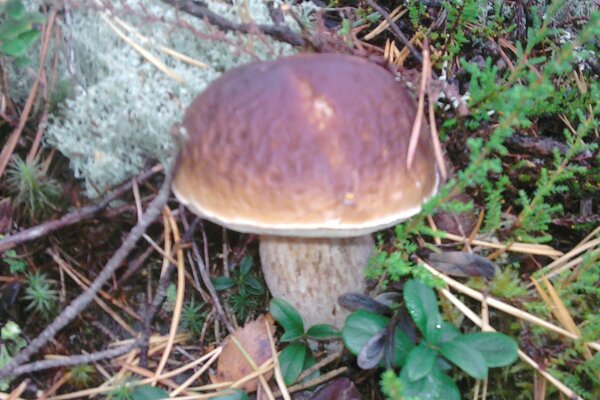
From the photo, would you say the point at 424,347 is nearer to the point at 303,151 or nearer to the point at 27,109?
the point at 303,151

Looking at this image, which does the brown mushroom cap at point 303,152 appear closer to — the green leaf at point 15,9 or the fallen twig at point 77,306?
the fallen twig at point 77,306

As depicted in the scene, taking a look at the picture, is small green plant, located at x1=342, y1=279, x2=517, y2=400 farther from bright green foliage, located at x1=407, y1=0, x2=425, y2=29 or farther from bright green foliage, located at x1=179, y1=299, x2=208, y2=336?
bright green foliage, located at x1=407, y1=0, x2=425, y2=29

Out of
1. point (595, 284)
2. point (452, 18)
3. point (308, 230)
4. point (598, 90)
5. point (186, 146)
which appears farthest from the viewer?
point (452, 18)

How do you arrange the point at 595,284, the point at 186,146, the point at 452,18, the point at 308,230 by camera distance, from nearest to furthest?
the point at 308,230 < the point at 186,146 < the point at 595,284 < the point at 452,18

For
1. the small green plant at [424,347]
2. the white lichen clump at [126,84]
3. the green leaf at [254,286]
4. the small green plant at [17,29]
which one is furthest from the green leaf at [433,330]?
the small green plant at [17,29]

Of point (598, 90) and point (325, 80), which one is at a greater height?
point (325, 80)

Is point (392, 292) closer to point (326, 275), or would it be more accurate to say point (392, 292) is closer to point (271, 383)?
point (326, 275)

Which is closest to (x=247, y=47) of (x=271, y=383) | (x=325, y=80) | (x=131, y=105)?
(x=131, y=105)
